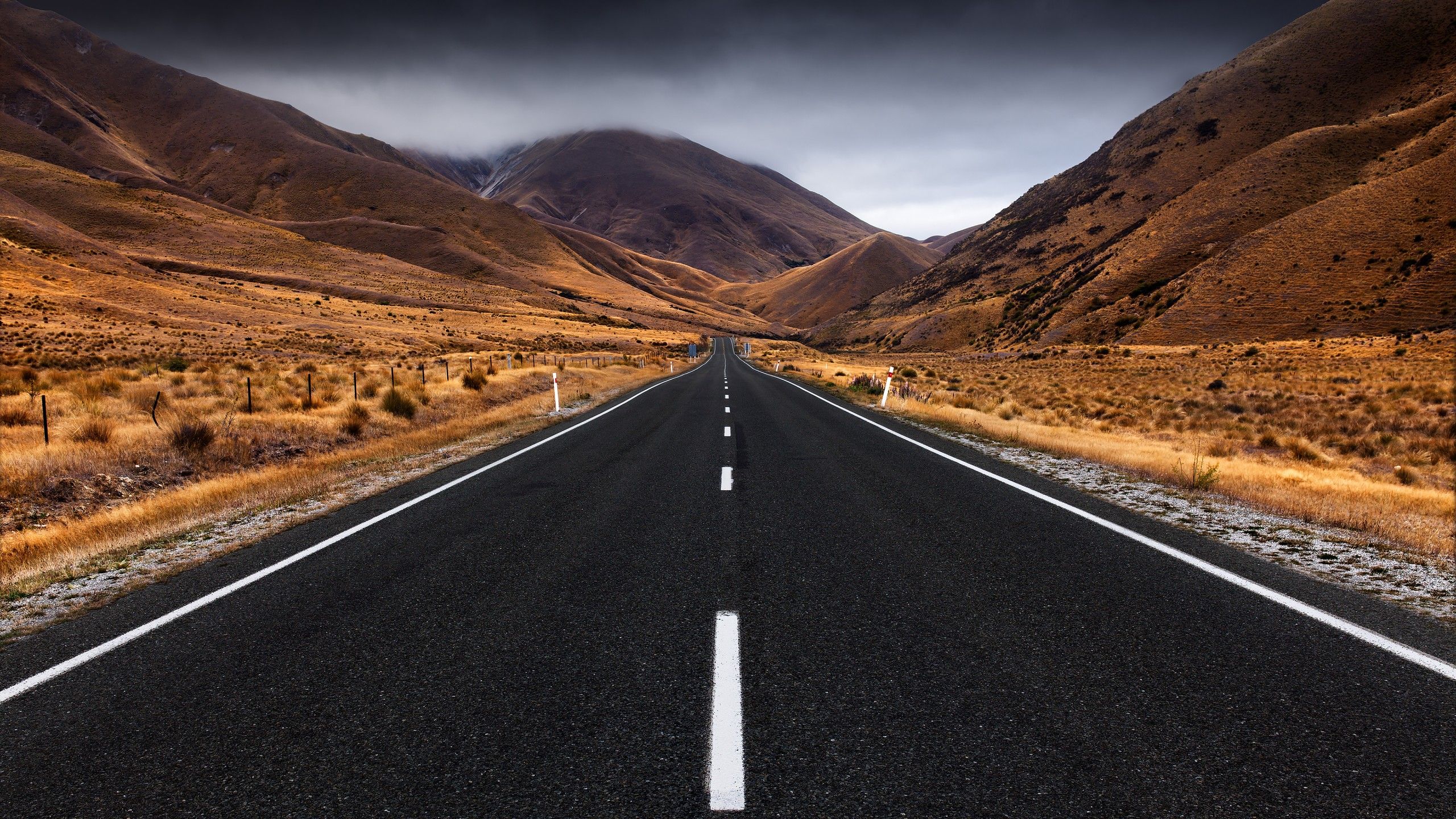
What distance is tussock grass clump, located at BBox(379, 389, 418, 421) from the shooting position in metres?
17.2

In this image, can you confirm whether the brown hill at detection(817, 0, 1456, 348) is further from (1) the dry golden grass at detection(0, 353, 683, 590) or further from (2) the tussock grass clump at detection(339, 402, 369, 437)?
(2) the tussock grass clump at detection(339, 402, 369, 437)

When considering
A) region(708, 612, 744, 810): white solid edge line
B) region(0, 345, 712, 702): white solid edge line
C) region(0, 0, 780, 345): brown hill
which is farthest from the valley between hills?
region(708, 612, 744, 810): white solid edge line

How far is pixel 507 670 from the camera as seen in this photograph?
12.0 feet

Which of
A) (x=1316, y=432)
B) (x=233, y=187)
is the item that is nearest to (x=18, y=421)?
(x=1316, y=432)

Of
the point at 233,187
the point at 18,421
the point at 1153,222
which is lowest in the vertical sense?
the point at 18,421

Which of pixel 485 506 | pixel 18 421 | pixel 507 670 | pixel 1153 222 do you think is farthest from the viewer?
pixel 1153 222

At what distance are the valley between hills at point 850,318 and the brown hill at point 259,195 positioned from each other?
1055 mm

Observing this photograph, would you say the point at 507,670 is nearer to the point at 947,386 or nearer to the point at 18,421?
the point at 18,421

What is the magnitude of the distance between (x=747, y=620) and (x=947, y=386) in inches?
1223

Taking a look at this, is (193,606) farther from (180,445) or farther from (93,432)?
(93,432)

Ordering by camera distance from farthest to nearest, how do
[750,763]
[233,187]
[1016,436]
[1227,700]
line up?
[233,187] → [1016,436] → [1227,700] → [750,763]

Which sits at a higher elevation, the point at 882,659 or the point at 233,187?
the point at 233,187

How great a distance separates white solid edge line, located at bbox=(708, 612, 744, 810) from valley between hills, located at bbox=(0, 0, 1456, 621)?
4.80 m

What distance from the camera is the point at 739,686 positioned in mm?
3428
